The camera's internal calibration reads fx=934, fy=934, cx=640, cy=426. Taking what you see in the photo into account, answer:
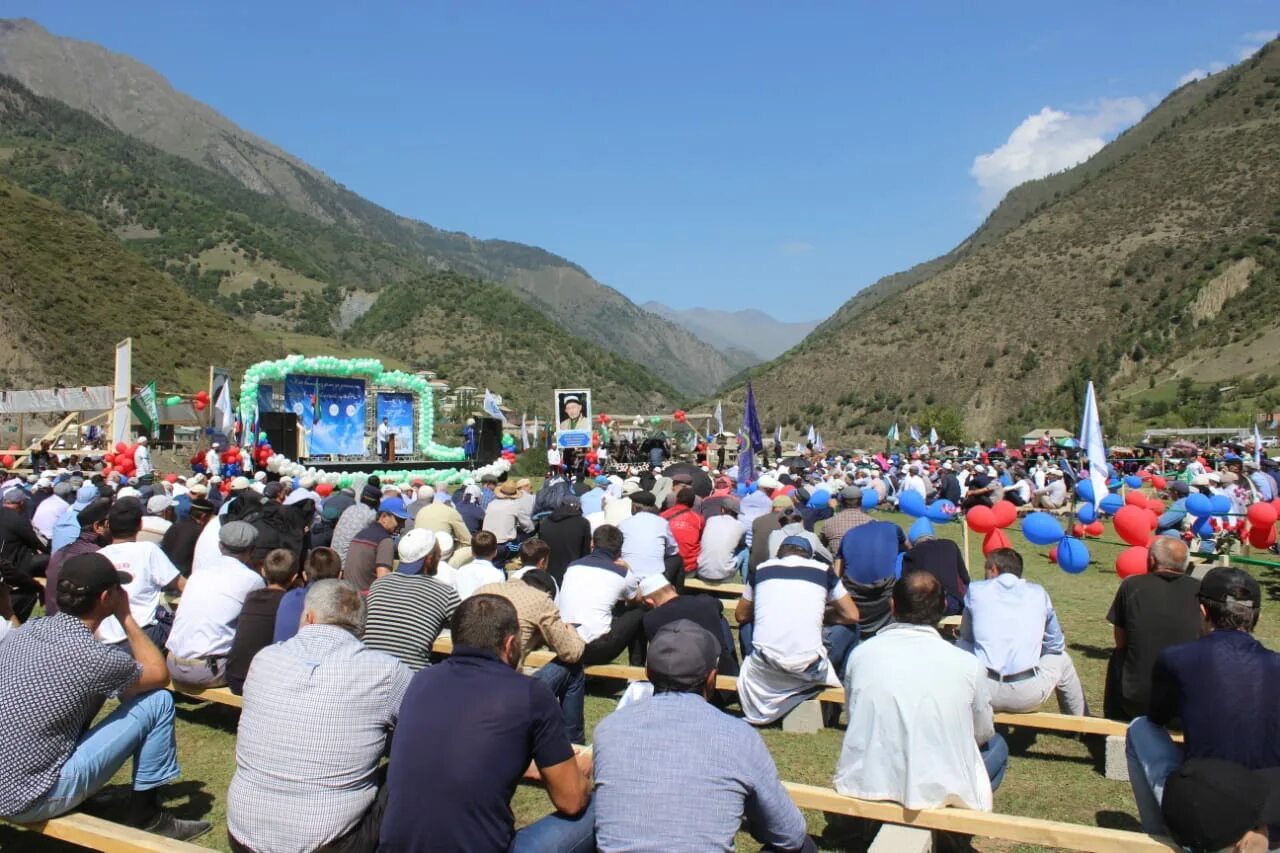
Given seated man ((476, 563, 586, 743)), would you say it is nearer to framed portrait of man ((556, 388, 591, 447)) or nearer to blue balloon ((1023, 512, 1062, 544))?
blue balloon ((1023, 512, 1062, 544))

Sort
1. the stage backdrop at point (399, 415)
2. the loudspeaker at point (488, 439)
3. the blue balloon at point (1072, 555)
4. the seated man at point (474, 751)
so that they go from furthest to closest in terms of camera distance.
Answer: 1. the loudspeaker at point (488, 439)
2. the stage backdrop at point (399, 415)
3. the blue balloon at point (1072, 555)
4. the seated man at point (474, 751)

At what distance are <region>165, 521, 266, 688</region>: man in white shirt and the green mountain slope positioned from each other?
43085mm

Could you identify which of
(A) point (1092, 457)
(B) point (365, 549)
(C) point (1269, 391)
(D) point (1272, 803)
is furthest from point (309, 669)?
(C) point (1269, 391)

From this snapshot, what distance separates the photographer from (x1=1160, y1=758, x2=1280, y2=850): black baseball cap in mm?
3379

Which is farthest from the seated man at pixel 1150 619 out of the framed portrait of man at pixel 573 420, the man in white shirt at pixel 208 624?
the framed portrait of man at pixel 573 420

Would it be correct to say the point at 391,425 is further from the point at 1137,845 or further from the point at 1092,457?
the point at 1137,845

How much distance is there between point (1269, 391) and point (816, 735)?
52.4 metres

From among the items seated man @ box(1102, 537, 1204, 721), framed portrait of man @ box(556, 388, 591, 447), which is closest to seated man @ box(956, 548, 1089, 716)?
seated man @ box(1102, 537, 1204, 721)

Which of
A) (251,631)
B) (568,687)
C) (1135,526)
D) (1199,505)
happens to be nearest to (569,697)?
(568,687)

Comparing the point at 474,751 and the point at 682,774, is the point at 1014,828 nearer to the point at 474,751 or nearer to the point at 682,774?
the point at 682,774

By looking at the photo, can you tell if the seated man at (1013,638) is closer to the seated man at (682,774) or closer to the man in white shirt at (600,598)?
the man in white shirt at (600,598)

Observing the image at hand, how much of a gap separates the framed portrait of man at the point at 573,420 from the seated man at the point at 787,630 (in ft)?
76.6

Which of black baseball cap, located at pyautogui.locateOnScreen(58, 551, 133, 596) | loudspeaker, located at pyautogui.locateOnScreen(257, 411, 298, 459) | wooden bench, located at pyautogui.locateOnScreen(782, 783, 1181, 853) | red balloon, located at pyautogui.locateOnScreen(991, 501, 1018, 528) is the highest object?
loudspeaker, located at pyautogui.locateOnScreen(257, 411, 298, 459)

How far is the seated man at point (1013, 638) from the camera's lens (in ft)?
17.9
